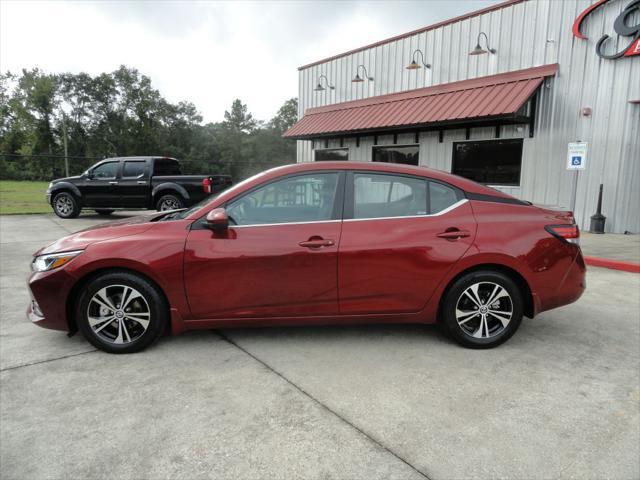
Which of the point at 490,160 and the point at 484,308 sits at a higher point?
the point at 490,160

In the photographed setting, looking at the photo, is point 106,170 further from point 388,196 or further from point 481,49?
point 388,196


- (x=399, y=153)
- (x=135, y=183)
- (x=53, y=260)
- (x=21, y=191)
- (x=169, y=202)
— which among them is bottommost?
(x=21, y=191)

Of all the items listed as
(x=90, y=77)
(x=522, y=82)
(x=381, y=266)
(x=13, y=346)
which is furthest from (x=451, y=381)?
(x=90, y=77)

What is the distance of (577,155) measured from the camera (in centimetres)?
882

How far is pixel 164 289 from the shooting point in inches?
135

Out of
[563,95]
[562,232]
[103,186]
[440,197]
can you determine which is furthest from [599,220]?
[103,186]

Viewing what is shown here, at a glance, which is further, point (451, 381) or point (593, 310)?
point (593, 310)

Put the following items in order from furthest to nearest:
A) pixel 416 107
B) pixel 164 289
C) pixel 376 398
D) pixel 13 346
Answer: pixel 416 107
pixel 13 346
pixel 164 289
pixel 376 398

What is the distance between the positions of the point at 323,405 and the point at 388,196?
179 centimetres

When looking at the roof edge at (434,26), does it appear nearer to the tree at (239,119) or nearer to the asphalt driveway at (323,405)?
the asphalt driveway at (323,405)

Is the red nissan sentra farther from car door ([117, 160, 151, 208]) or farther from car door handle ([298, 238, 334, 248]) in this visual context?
car door ([117, 160, 151, 208])

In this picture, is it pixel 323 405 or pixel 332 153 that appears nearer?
pixel 323 405

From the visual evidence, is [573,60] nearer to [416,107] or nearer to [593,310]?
[416,107]

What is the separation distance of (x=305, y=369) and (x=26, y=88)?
75.3 metres
